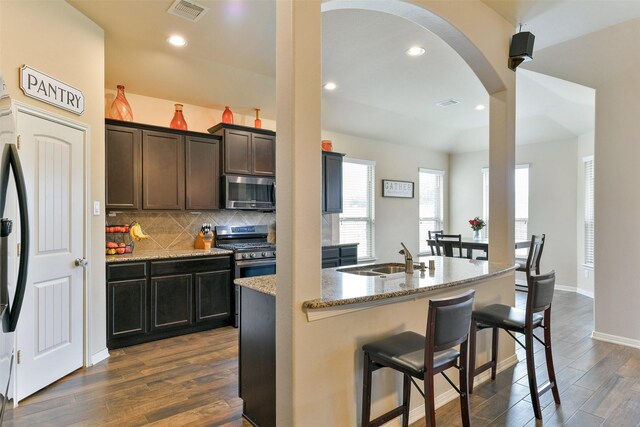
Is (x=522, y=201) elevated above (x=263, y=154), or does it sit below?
below

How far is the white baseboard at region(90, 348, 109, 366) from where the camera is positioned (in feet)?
10.4

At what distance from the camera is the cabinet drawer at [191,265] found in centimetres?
374

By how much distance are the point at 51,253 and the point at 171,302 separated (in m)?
1.32

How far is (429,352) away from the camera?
5.74ft

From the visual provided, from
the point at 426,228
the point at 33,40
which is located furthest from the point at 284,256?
the point at 426,228

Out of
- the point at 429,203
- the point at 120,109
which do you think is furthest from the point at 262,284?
the point at 429,203

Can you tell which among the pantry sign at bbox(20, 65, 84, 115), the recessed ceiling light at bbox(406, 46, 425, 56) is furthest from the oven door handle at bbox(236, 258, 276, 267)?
the recessed ceiling light at bbox(406, 46, 425, 56)

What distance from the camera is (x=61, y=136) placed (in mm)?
2848

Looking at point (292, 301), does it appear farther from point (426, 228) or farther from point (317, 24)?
point (426, 228)

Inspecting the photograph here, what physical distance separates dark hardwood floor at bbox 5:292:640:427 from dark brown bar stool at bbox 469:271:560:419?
145mm

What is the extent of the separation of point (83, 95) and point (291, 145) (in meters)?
2.44

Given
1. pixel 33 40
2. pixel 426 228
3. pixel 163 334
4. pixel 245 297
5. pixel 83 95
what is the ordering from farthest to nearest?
pixel 426 228
pixel 163 334
pixel 83 95
pixel 33 40
pixel 245 297

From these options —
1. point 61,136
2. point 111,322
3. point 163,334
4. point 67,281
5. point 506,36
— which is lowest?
point 163,334

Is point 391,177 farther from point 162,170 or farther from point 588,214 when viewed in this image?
point 162,170
